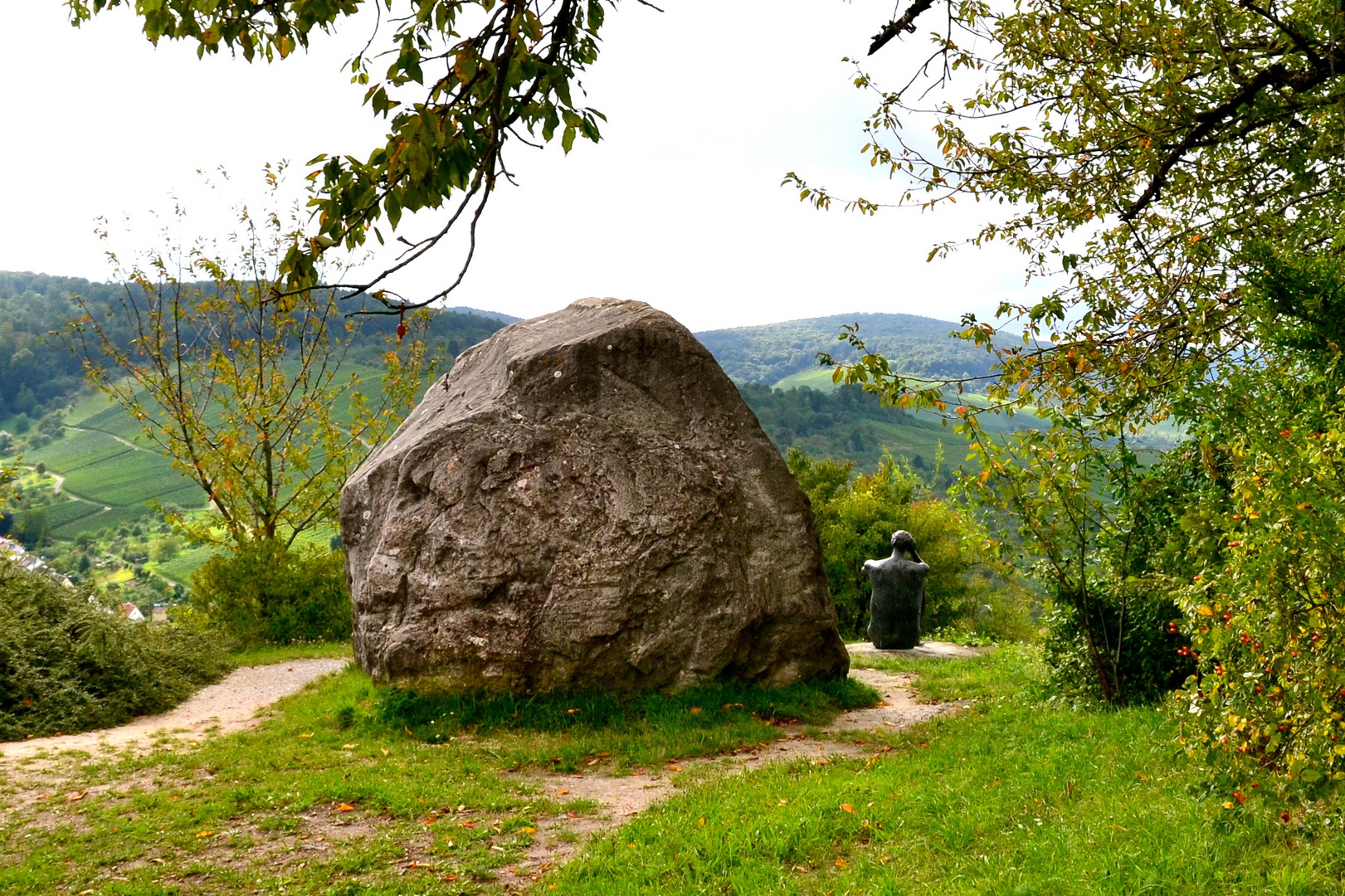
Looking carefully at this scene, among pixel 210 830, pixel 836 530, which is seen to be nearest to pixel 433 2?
pixel 210 830

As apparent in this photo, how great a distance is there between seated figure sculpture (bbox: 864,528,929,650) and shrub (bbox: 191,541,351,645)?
35.0ft

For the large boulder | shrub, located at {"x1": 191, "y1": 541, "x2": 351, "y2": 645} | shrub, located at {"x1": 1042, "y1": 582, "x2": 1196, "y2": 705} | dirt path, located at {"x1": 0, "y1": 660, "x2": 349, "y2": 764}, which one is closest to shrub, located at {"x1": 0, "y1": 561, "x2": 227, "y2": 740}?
dirt path, located at {"x1": 0, "y1": 660, "x2": 349, "y2": 764}

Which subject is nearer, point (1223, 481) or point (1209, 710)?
point (1209, 710)

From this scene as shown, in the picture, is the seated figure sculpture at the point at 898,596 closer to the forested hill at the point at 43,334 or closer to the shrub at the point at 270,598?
the shrub at the point at 270,598

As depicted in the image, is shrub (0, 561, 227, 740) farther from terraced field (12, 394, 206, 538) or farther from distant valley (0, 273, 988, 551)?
terraced field (12, 394, 206, 538)

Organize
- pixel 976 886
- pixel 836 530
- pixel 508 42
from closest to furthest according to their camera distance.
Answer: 1. pixel 508 42
2. pixel 976 886
3. pixel 836 530

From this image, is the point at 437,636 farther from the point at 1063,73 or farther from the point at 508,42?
the point at 1063,73

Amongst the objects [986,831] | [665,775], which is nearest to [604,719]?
[665,775]

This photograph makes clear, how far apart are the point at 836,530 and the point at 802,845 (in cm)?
1848

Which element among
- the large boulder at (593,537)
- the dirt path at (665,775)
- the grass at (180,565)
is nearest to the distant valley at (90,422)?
the grass at (180,565)

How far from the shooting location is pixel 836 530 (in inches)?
956

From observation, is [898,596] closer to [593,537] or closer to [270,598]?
[593,537]

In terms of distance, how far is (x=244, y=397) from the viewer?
2092cm

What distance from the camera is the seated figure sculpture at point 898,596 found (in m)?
16.1
